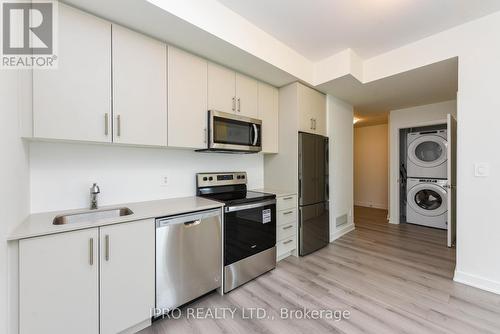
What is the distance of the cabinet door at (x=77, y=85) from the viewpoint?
1351mm

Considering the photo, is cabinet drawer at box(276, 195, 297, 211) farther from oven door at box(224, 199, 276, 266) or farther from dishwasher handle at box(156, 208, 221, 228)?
dishwasher handle at box(156, 208, 221, 228)

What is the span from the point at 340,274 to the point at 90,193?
101 inches

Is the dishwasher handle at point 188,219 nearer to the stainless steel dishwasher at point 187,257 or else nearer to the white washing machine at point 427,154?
the stainless steel dishwasher at point 187,257

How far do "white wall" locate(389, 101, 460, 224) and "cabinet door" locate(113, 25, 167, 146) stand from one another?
4388mm

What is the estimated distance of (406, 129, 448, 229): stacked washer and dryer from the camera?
3715 millimetres

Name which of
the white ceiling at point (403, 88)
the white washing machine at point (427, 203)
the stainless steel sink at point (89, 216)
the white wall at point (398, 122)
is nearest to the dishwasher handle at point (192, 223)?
the stainless steel sink at point (89, 216)

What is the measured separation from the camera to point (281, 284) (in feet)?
6.89

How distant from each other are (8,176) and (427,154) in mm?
5489

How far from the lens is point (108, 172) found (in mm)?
1835

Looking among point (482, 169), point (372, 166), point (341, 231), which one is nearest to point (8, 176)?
point (482, 169)

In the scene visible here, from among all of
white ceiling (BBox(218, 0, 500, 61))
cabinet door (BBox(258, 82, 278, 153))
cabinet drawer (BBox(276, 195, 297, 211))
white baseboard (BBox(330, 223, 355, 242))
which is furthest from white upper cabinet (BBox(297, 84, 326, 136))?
white baseboard (BBox(330, 223, 355, 242))

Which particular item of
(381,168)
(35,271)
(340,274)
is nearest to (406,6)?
(340,274)

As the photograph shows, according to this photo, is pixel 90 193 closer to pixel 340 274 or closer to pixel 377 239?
pixel 340 274

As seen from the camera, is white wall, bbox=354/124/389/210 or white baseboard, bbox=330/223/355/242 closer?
white baseboard, bbox=330/223/355/242
